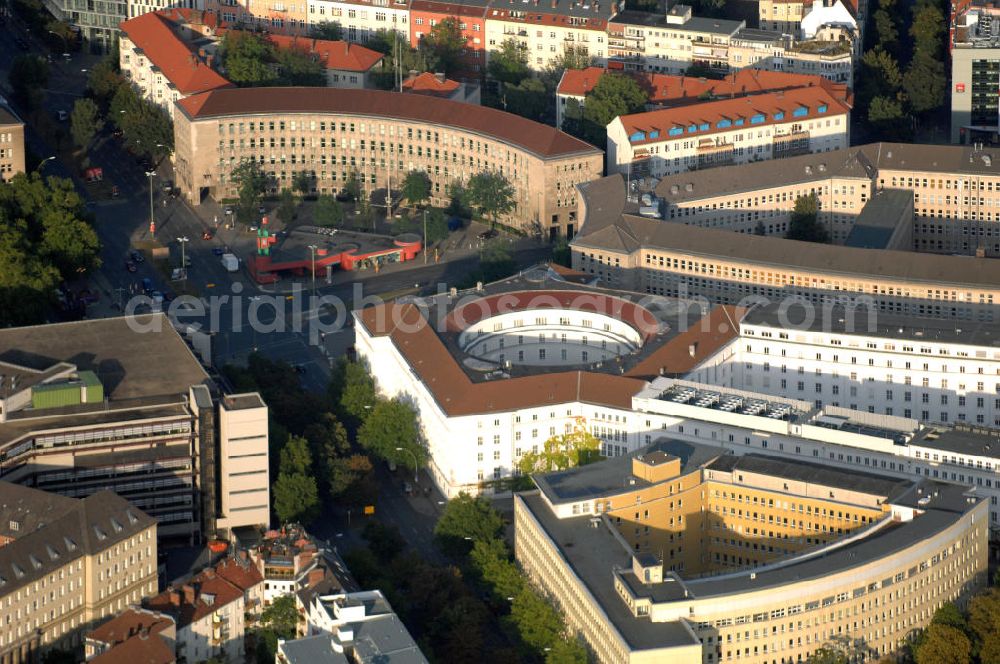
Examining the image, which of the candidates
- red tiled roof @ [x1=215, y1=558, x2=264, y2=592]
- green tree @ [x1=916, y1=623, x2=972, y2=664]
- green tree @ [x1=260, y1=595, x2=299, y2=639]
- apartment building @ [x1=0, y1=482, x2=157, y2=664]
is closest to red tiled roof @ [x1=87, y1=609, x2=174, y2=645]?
apartment building @ [x1=0, y1=482, x2=157, y2=664]

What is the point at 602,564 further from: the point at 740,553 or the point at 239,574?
the point at 239,574

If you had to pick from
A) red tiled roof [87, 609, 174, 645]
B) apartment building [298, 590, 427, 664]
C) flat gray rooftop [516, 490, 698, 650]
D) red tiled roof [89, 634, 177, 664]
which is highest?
flat gray rooftop [516, 490, 698, 650]

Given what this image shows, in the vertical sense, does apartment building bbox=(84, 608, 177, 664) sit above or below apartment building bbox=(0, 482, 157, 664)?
below

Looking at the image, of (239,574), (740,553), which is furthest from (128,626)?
(740,553)

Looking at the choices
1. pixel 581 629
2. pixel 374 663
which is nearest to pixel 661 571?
pixel 581 629

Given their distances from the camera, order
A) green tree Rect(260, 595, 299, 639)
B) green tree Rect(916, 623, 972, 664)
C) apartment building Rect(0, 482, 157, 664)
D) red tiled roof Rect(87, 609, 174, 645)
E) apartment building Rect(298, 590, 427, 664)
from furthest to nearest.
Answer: green tree Rect(260, 595, 299, 639)
red tiled roof Rect(87, 609, 174, 645)
green tree Rect(916, 623, 972, 664)
apartment building Rect(0, 482, 157, 664)
apartment building Rect(298, 590, 427, 664)

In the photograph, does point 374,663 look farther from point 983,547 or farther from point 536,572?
point 983,547

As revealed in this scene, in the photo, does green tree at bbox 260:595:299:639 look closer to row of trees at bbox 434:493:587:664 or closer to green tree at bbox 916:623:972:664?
row of trees at bbox 434:493:587:664
